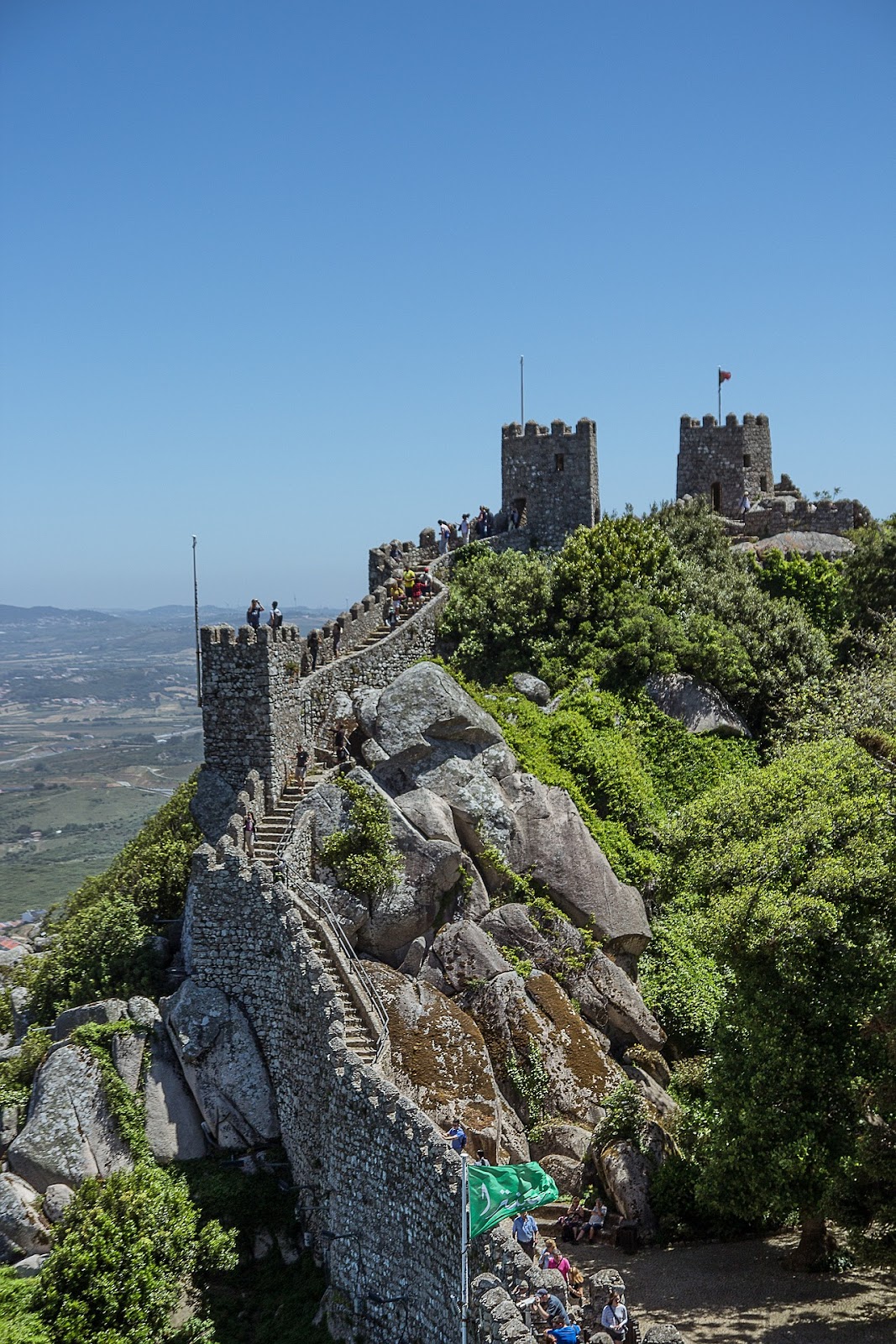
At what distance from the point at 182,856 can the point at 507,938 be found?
7.53m

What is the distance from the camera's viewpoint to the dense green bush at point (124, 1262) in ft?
70.1

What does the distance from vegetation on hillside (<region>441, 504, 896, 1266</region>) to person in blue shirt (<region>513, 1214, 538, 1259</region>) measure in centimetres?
324

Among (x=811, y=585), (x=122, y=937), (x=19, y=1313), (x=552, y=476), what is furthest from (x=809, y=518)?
(x=19, y=1313)

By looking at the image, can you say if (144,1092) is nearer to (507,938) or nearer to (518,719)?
(507,938)

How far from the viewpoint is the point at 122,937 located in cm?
2822

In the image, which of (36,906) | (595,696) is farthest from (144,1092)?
(36,906)

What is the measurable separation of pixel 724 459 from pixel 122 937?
104ft

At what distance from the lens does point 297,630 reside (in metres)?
32.4

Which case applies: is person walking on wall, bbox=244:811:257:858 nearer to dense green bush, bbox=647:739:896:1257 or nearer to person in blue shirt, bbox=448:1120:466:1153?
person in blue shirt, bbox=448:1120:466:1153

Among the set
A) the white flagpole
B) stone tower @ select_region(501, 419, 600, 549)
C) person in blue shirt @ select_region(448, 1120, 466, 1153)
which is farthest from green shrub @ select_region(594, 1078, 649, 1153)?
stone tower @ select_region(501, 419, 600, 549)

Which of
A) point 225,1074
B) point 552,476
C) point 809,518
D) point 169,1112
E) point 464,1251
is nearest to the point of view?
point 464,1251

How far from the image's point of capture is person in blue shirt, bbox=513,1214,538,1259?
18812 millimetres

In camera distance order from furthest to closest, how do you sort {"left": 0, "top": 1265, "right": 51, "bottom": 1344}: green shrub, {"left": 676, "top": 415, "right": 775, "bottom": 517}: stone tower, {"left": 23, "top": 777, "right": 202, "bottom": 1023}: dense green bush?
1. {"left": 676, "top": 415, "right": 775, "bottom": 517}: stone tower
2. {"left": 23, "top": 777, "right": 202, "bottom": 1023}: dense green bush
3. {"left": 0, "top": 1265, "right": 51, "bottom": 1344}: green shrub

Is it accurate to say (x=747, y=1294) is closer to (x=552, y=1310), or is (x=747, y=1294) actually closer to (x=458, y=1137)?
(x=458, y=1137)
